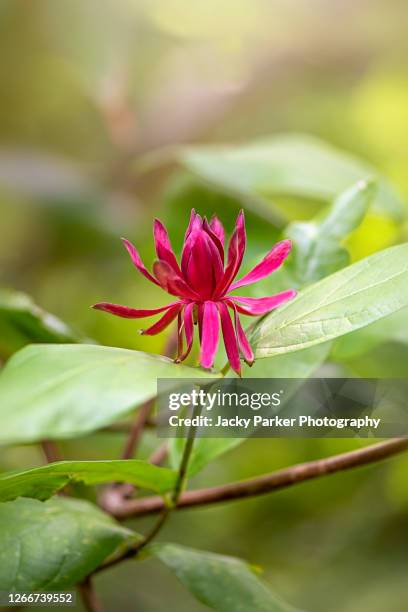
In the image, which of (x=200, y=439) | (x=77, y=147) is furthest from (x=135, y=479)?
(x=77, y=147)

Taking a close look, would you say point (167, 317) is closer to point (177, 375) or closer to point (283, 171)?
point (177, 375)

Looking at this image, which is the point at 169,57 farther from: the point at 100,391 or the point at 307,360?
the point at 100,391

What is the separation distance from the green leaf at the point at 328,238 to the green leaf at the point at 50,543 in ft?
0.59

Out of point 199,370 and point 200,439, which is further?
point 200,439

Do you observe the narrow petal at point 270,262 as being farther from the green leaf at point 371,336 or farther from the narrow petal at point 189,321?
the green leaf at point 371,336

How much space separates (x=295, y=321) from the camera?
318 millimetres

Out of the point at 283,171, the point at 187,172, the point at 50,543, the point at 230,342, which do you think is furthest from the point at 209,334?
the point at 187,172

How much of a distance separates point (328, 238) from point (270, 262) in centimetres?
12

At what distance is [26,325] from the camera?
53cm

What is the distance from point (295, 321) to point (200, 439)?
14 cm

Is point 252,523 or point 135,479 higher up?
point 135,479

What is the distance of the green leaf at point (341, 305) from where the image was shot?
0.29m

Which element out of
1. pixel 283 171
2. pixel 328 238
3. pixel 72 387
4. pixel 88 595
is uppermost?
pixel 283 171

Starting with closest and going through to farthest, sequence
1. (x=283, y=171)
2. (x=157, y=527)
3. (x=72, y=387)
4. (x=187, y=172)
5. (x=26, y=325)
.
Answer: (x=72, y=387)
(x=157, y=527)
(x=26, y=325)
(x=283, y=171)
(x=187, y=172)
